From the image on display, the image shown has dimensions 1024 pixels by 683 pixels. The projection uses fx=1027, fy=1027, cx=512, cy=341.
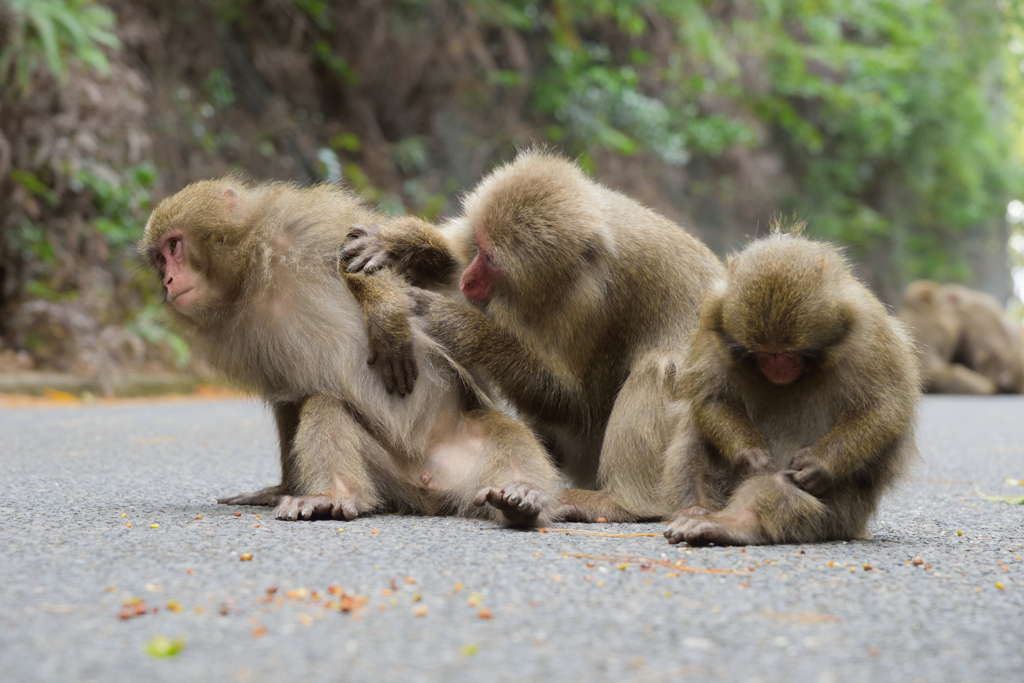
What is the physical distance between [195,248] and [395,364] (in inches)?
31.0

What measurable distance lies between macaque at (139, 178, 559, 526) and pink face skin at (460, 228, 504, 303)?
226mm

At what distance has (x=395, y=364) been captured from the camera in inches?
139

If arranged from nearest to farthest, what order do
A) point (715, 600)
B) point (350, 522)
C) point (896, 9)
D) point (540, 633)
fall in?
point (540, 633) < point (715, 600) < point (350, 522) < point (896, 9)

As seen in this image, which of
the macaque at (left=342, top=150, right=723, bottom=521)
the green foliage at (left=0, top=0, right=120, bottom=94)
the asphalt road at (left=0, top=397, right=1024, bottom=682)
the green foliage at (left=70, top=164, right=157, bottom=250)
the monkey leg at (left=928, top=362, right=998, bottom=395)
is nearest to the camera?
the asphalt road at (left=0, top=397, right=1024, bottom=682)

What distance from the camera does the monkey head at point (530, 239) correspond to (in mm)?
3525

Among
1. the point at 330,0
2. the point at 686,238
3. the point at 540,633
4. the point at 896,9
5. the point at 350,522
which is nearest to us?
the point at 540,633

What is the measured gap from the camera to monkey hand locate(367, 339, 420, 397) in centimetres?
350

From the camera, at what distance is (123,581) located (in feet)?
7.27

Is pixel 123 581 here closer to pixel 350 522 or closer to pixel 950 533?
pixel 350 522

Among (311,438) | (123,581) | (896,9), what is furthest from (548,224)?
(896,9)

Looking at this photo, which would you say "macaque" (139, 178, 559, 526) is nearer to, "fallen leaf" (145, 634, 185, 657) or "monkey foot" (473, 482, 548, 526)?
"monkey foot" (473, 482, 548, 526)

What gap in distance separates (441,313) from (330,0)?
9604 millimetres

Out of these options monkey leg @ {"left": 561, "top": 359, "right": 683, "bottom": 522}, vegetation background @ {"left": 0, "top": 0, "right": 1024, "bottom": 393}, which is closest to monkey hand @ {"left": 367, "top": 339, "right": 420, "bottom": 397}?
monkey leg @ {"left": 561, "top": 359, "right": 683, "bottom": 522}

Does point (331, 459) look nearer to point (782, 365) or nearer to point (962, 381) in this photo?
point (782, 365)
